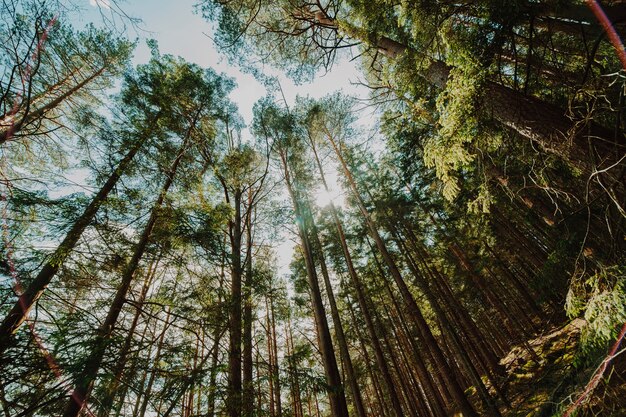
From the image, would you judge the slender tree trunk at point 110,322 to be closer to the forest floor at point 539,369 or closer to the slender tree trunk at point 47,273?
the slender tree trunk at point 47,273

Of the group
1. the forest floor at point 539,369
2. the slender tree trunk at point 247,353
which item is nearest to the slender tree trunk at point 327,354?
the slender tree trunk at point 247,353

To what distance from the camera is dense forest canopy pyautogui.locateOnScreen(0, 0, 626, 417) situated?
2736mm

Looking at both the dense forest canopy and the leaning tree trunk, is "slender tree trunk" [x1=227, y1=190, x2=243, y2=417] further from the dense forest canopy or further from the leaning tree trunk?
the leaning tree trunk

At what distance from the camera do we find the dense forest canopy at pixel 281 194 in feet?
8.98

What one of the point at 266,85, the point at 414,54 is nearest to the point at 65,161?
the point at 266,85

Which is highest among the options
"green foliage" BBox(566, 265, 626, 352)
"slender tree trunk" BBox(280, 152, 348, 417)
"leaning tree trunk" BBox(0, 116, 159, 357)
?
"leaning tree trunk" BBox(0, 116, 159, 357)

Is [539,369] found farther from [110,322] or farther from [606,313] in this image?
[110,322]

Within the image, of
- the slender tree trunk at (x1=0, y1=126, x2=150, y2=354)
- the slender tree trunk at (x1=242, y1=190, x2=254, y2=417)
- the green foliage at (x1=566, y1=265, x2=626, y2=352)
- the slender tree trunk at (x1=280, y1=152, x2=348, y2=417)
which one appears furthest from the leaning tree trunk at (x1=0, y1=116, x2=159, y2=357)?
the green foliage at (x1=566, y1=265, x2=626, y2=352)

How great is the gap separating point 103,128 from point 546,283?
33.3ft

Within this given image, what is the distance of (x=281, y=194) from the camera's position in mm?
11430

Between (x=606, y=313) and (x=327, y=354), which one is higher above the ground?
(x=327, y=354)

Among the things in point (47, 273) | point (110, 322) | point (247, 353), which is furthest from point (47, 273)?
point (247, 353)

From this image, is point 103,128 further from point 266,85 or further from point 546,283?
point 546,283

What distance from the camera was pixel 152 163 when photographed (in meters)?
7.89
